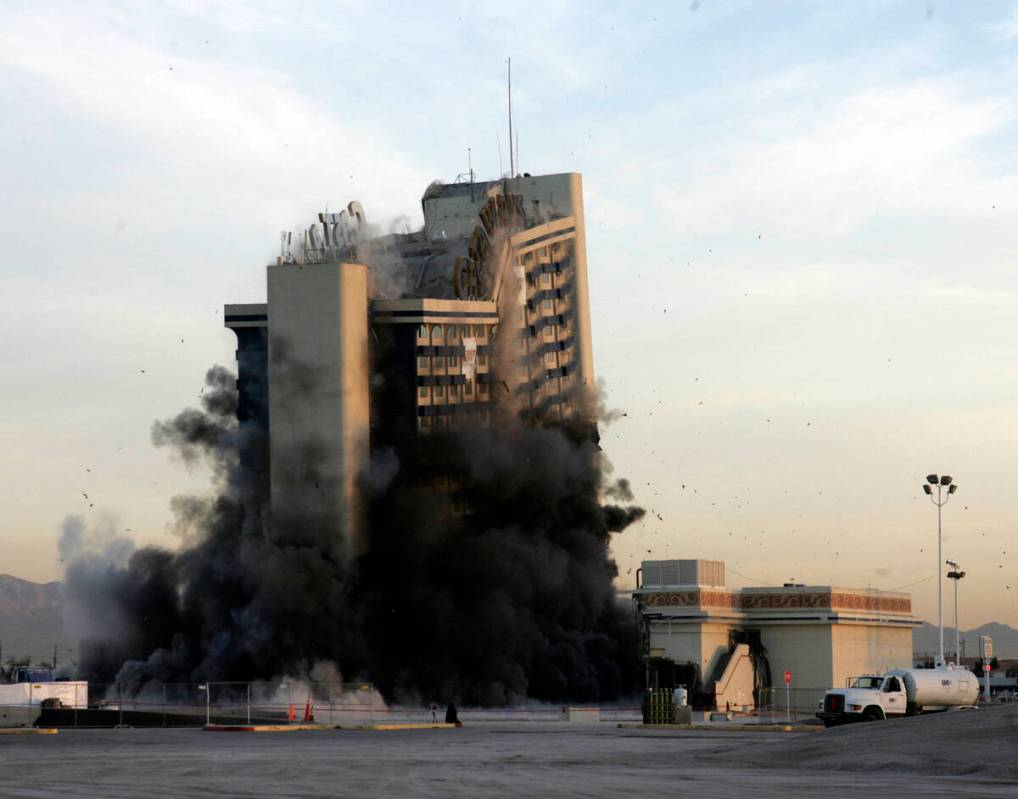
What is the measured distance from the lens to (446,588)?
419 feet

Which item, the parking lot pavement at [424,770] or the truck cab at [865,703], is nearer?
the parking lot pavement at [424,770]

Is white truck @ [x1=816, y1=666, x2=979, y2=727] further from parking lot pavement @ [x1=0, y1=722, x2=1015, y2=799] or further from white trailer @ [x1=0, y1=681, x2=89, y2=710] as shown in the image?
white trailer @ [x1=0, y1=681, x2=89, y2=710]

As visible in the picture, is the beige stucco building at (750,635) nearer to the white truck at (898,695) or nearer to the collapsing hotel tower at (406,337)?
the collapsing hotel tower at (406,337)

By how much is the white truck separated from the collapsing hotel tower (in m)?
53.8

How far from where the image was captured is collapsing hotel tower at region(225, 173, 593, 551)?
4729 inches

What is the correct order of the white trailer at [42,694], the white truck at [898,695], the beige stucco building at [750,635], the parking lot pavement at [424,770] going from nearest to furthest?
1. the parking lot pavement at [424,770]
2. the white truck at [898,695]
3. the white trailer at [42,694]
4. the beige stucco building at [750,635]

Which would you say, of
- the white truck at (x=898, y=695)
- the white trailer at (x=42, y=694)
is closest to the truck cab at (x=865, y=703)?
the white truck at (x=898, y=695)

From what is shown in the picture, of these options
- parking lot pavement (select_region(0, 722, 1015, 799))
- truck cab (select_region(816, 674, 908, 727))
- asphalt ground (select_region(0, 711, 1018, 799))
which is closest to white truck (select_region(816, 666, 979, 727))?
truck cab (select_region(816, 674, 908, 727))

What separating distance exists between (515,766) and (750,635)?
81.8 meters

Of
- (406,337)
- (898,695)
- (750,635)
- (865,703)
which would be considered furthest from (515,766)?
(406,337)

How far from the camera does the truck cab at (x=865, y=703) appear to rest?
7131 centimetres

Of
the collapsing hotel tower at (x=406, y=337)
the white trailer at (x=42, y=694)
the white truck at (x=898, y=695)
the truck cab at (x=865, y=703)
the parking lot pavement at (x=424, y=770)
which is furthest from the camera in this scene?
the collapsing hotel tower at (x=406, y=337)

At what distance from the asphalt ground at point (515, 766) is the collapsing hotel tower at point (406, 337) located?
5975 centimetres

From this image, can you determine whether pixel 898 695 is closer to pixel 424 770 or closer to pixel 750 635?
pixel 424 770
